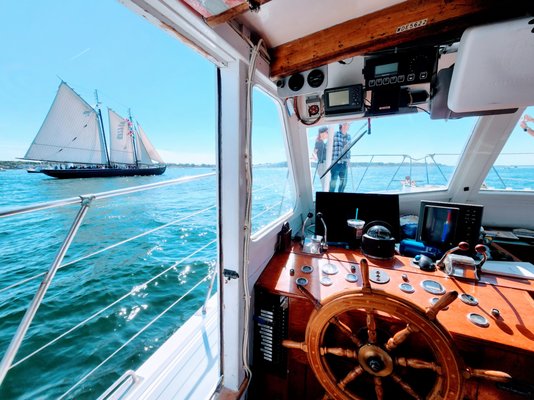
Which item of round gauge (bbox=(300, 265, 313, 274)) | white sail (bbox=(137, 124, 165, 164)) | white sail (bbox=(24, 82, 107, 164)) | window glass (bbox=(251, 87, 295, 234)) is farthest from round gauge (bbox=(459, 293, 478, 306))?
white sail (bbox=(137, 124, 165, 164))

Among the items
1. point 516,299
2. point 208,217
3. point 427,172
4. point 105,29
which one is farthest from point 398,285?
point 208,217

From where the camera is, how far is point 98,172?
42.1 feet

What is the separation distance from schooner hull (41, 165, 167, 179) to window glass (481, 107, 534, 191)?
12.4 m

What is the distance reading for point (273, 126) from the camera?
6.23 feet

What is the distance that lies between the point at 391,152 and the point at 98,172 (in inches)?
629

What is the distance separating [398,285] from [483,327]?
0.29 metres

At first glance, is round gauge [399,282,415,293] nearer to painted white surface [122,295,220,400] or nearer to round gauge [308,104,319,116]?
painted white surface [122,295,220,400]

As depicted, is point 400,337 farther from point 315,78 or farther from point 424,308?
point 315,78

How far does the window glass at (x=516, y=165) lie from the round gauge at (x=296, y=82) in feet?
6.41

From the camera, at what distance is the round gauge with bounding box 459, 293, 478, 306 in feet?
2.78

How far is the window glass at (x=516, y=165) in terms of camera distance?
5.76 feet

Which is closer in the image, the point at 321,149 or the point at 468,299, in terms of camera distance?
the point at 468,299

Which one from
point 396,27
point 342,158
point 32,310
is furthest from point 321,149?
point 32,310

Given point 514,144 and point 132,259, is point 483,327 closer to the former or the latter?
point 514,144
